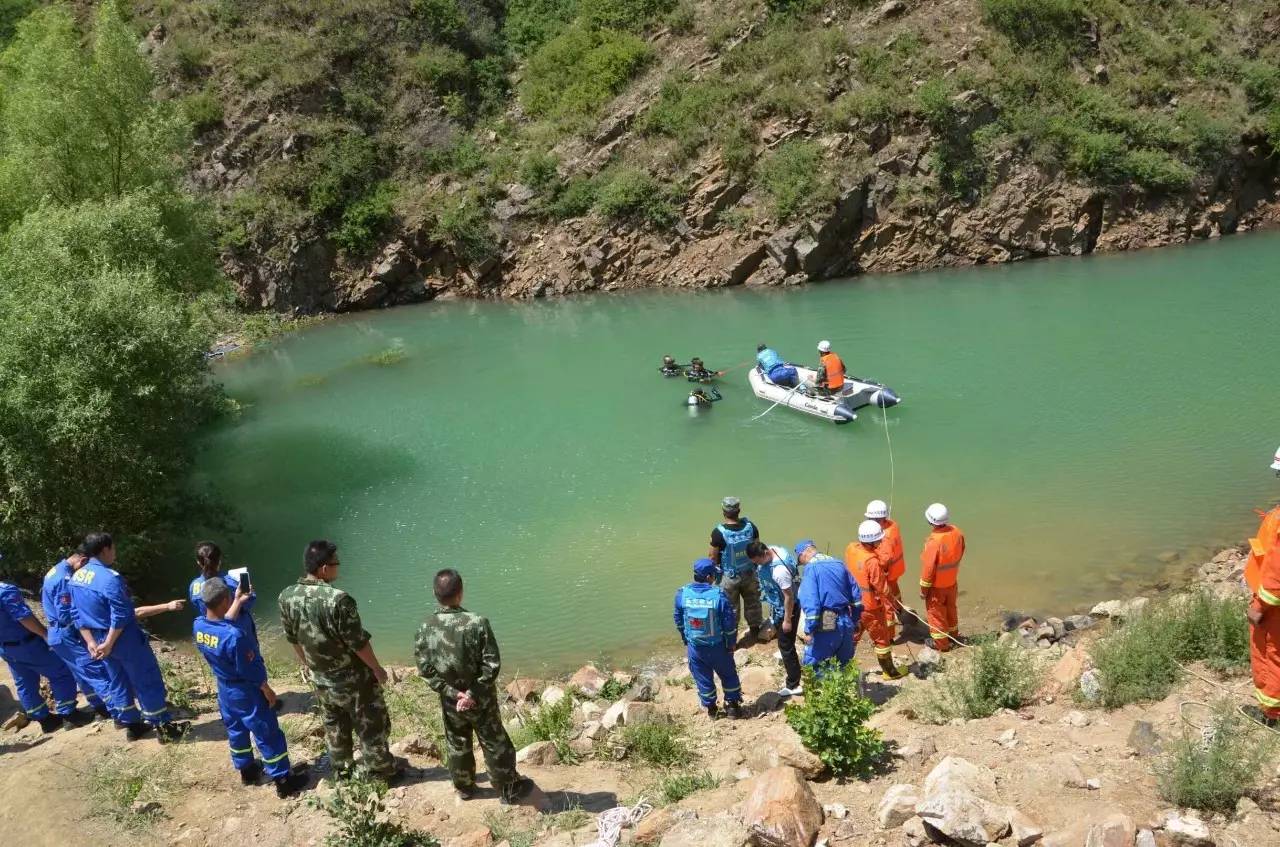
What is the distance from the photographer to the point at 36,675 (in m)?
7.91

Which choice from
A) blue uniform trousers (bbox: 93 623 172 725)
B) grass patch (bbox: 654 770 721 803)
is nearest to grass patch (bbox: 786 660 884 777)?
grass patch (bbox: 654 770 721 803)

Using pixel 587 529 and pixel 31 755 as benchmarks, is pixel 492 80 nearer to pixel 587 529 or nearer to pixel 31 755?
pixel 587 529

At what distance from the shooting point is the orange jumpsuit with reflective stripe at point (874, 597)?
841 centimetres

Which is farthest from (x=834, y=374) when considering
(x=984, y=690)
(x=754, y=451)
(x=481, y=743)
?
(x=481, y=743)

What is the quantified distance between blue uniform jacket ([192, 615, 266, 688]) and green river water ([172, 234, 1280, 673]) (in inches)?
190

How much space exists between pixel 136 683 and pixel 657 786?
178 inches

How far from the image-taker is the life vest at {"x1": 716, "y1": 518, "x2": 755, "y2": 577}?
372 inches

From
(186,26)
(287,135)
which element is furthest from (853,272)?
(186,26)

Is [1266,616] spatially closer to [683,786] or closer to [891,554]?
[891,554]

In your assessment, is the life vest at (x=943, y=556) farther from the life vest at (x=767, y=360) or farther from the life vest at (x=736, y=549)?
the life vest at (x=767, y=360)

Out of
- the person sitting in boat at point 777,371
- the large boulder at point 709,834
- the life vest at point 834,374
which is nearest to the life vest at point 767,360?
the person sitting in boat at point 777,371

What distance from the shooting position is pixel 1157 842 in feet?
14.4

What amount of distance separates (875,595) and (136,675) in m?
6.58

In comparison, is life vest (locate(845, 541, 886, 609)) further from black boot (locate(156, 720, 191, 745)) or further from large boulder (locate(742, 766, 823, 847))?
black boot (locate(156, 720, 191, 745))
